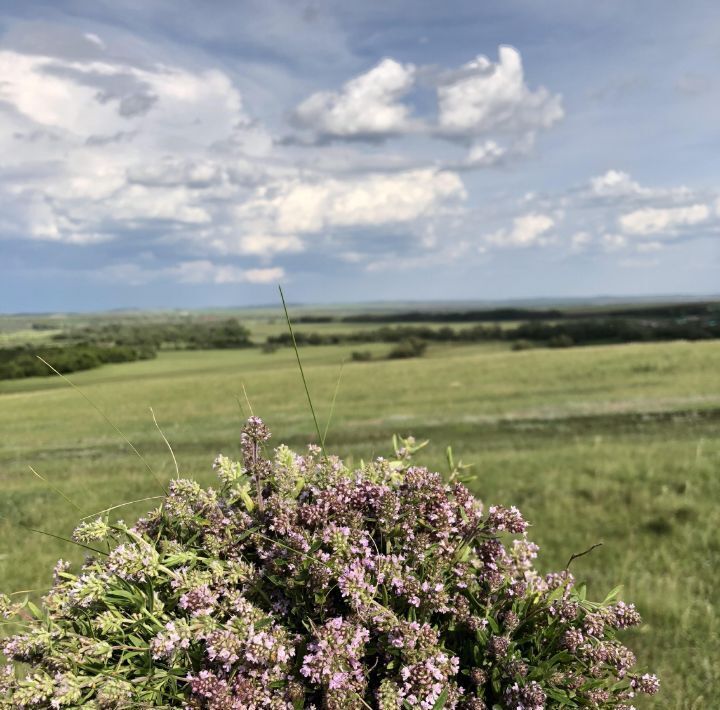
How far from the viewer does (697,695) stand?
4086mm

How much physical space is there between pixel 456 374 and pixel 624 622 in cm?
2856

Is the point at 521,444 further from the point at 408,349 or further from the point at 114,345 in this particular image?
the point at 114,345

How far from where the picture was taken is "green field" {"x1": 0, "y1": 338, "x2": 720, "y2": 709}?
20.4ft

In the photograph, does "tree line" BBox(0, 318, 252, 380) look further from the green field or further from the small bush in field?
the small bush in field

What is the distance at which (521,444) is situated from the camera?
49.8ft

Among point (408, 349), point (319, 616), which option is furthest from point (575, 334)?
point (319, 616)

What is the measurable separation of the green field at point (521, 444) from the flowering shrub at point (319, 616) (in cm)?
64

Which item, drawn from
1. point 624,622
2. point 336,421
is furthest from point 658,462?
point 336,421

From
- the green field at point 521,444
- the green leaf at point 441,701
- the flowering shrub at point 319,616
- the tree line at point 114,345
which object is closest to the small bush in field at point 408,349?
the green field at point 521,444

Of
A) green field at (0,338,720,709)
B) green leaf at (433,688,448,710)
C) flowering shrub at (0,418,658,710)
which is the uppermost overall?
flowering shrub at (0,418,658,710)

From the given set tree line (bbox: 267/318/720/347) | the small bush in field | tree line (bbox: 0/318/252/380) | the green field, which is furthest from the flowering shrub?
the small bush in field

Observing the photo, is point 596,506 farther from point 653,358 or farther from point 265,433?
point 653,358

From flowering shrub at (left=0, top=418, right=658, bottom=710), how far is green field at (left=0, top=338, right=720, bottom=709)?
0.64 m

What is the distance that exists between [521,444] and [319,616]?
1349 centimetres
